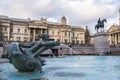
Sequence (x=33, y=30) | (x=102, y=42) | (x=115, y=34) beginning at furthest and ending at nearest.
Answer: (x=115, y=34) < (x=33, y=30) < (x=102, y=42)

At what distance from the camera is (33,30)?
9106cm

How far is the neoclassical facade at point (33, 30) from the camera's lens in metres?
84.1

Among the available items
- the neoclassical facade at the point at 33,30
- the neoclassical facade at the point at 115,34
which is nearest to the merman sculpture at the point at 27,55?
the neoclassical facade at the point at 33,30

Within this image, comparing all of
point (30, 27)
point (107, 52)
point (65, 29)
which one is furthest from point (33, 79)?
point (65, 29)

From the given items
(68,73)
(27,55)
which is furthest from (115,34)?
(27,55)

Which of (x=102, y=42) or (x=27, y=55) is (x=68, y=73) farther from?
(x=102, y=42)

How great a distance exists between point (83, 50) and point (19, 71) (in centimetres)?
4942

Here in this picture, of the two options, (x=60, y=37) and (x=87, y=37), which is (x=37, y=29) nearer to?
Answer: (x=60, y=37)

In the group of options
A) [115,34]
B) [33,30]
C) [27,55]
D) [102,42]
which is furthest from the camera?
[115,34]

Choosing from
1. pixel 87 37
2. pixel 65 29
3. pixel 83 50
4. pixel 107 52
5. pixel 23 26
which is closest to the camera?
pixel 107 52

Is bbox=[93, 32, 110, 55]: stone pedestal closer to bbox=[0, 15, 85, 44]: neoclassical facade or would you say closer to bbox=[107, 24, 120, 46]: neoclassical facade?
bbox=[0, 15, 85, 44]: neoclassical facade

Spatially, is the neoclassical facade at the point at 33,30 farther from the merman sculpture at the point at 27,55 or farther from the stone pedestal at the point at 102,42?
the merman sculpture at the point at 27,55

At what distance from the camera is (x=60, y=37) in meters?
101

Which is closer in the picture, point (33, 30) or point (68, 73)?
point (68, 73)
